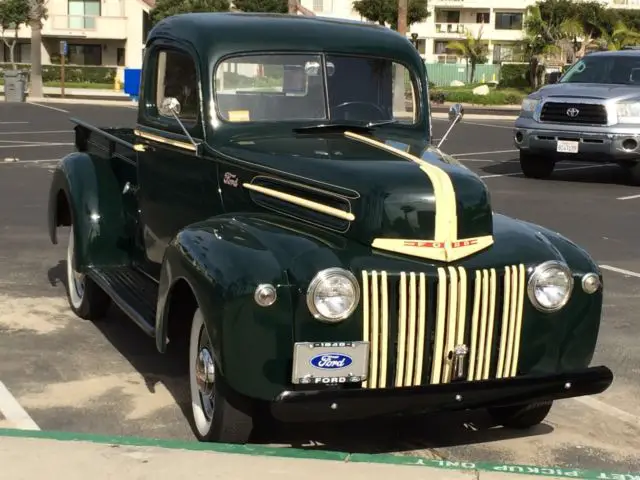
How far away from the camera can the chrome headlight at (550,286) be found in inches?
173

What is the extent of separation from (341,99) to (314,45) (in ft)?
1.08

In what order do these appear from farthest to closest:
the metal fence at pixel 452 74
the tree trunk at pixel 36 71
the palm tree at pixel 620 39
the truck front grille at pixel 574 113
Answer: the metal fence at pixel 452 74 → the palm tree at pixel 620 39 → the tree trunk at pixel 36 71 → the truck front grille at pixel 574 113

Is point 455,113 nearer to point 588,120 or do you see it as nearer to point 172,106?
point 172,106

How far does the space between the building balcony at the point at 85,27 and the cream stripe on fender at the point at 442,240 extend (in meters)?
56.6

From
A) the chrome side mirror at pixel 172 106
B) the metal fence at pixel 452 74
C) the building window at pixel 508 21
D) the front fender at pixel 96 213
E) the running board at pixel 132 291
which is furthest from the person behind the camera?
the building window at pixel 508 21

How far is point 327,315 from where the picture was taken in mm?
4090

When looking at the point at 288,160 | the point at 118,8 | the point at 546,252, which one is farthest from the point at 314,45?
the point at 118,8

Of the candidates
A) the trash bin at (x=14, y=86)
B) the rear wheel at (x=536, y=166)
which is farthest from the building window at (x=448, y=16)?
the rear wheel at (x=536, y=166)

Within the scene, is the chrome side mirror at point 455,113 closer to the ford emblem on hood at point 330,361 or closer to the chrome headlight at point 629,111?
the ford emblem on hood at point 330,361

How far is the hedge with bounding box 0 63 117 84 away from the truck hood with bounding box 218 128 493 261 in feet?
164

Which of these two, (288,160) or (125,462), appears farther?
(288,160)

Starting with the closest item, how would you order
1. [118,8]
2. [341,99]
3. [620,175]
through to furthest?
[341,99]
[620,175]
[118,8]

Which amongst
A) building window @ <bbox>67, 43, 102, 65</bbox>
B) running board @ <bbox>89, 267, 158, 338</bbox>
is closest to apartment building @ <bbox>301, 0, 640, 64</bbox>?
building window @ <bbox>67, 43, 102, 65</bbox>

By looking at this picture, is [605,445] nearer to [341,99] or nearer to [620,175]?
[341,99]
